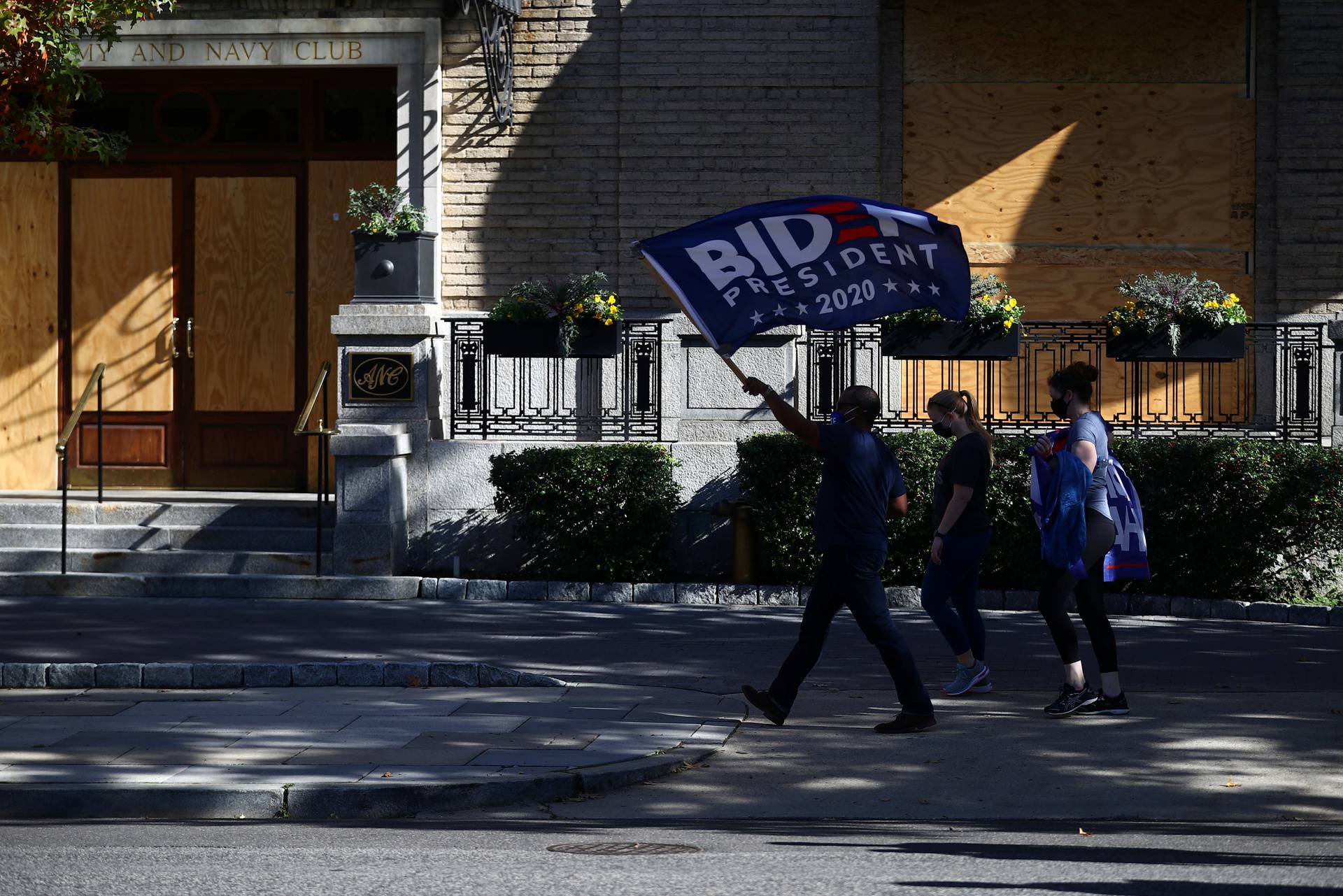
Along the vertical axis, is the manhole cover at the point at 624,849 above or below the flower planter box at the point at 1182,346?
below

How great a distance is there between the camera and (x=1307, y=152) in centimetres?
1645

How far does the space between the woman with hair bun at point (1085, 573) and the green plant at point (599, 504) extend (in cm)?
516

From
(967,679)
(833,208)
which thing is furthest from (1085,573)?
(833,208)

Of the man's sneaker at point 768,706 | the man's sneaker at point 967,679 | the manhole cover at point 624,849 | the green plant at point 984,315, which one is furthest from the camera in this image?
the green plant at point 984,315

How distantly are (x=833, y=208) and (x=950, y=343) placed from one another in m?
5.28

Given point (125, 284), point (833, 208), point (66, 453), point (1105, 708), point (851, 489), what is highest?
point (125, 284)

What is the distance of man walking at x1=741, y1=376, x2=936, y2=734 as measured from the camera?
8.67 meters

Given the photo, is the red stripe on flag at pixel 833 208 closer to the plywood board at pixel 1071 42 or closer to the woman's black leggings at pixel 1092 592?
the woman's black leggings at pixel 1092 592

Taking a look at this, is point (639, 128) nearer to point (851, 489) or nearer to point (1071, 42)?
point (1071, 42)

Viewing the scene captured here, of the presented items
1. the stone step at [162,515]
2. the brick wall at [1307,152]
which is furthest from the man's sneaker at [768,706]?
the brick wall at [1307,152]

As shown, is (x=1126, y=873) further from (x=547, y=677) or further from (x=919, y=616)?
(x=919, y=616)

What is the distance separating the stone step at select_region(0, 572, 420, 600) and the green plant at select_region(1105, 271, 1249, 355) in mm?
7259

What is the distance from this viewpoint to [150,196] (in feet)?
55.9

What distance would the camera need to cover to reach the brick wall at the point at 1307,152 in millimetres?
16406
